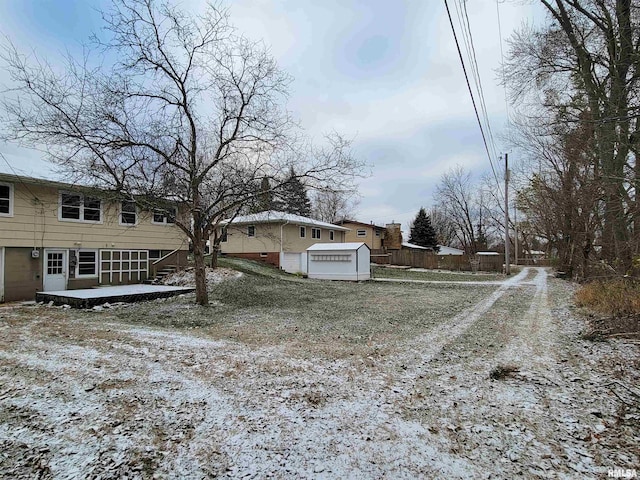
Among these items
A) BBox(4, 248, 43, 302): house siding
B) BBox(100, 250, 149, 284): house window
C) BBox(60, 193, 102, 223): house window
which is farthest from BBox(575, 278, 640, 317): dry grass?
BBox(4, 248, 43, 302): house siding

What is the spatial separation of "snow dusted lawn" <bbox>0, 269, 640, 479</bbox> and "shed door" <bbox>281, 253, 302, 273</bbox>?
15.8 meters

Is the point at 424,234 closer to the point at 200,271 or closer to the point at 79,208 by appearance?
the point at 200,271

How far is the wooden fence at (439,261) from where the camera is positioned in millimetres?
28828

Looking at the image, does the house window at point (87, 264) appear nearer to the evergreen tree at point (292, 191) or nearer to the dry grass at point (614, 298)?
the evergreen tree at point (292, 191)

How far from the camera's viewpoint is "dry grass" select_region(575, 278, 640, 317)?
6.93m

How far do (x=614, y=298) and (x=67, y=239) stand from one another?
1615cm

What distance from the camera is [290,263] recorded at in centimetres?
2348

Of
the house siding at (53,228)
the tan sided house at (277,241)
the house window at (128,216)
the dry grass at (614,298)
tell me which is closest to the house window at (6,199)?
the house siding at (53,228)

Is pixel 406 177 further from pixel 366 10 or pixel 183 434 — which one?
pixel 183 434

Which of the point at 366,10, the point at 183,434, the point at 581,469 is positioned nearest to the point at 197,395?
the point at 183,434

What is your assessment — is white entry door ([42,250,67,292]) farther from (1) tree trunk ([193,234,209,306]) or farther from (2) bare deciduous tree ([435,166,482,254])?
(2) bare deciduous tree ([435,166,482,254])

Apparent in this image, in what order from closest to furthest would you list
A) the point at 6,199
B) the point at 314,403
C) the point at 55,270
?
the point at 314,403 < the point at 6,199 < the point at 55,270

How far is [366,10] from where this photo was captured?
7.93m

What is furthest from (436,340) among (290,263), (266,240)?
(266,240)
